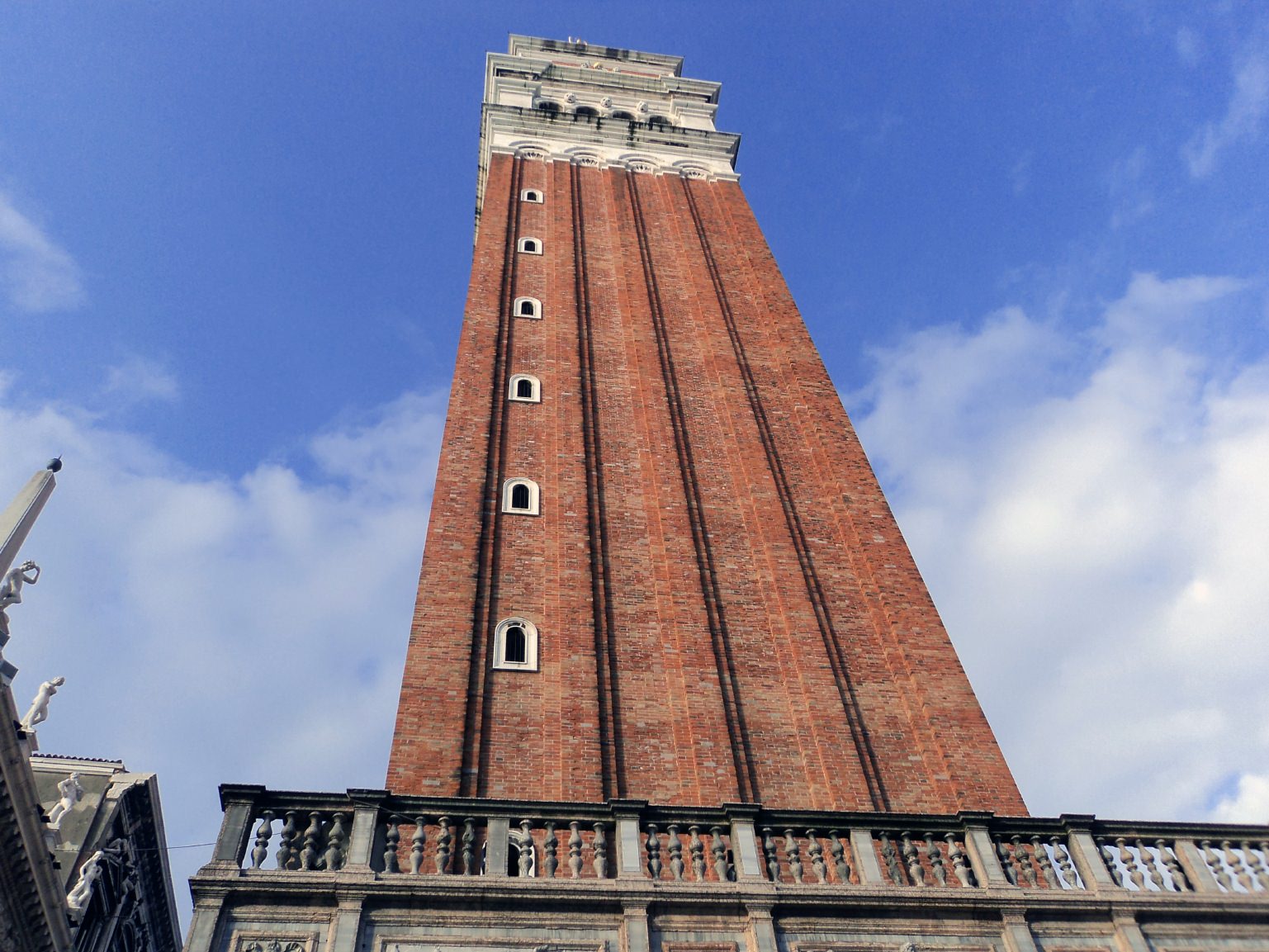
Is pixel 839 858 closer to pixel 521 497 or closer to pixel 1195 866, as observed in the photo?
pixel 1195 866

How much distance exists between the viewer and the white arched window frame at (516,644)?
1734cm

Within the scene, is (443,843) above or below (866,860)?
above

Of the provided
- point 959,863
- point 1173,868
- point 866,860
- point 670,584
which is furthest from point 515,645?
point 1173,868

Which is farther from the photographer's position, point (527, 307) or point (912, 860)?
point (527, 307)

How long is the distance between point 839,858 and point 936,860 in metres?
1.17

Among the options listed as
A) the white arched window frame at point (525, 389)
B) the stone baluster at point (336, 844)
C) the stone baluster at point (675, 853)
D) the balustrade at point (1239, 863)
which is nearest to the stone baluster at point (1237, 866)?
the balustrade at point (1239, 863)

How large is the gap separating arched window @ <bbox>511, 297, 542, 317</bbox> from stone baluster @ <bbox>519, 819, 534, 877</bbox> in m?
16.4

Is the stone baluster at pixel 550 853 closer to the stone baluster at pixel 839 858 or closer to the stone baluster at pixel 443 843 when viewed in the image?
the stone baluster at pixel 443 843

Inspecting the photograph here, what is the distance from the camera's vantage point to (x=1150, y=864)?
13.3 metres

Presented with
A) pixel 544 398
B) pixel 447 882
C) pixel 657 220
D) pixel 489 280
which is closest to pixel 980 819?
pixel 447 882

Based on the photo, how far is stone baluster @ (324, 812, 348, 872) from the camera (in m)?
11.9

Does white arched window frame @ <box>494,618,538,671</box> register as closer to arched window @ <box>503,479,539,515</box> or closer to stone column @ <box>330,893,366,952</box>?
arched window @ <box>503,479,539,515</box>

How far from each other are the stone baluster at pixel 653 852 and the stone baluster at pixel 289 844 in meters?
3.93

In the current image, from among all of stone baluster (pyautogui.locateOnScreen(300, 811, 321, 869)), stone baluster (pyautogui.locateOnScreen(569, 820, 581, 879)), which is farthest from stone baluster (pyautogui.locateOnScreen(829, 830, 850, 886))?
stone baluster (pyautogui.locateOnScreen(300, 811, 321, 869))
